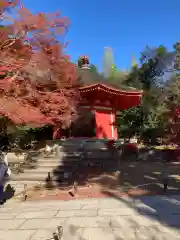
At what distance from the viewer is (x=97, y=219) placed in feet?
16.0

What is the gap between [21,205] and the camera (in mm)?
6809

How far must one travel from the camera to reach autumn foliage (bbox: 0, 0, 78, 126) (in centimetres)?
744

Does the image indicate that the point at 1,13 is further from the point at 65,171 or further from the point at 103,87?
the point at 103,87

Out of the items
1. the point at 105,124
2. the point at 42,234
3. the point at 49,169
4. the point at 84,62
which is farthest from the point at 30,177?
the point at 84,62

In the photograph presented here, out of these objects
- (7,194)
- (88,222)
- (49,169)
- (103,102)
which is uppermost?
(103,102)

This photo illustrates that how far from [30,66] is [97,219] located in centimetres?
484

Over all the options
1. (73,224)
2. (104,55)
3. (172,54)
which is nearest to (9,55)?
(73,224)

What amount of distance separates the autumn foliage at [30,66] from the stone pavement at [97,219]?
8.67ft

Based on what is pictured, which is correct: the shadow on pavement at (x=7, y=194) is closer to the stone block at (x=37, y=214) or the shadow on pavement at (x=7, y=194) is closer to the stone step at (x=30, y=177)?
the stone step at (x=30, y=177)

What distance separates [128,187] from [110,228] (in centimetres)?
404

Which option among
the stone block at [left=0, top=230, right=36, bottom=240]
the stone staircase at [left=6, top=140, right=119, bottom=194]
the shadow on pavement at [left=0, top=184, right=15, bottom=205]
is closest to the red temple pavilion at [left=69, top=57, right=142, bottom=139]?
the stone staircase at [left=6, top=140, right=119, bottom=194]

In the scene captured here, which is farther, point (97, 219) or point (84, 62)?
point (84, 62)

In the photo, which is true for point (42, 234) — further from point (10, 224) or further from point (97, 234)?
point (10, 224)

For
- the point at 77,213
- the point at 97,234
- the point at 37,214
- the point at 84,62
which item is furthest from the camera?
the point at 84,62
